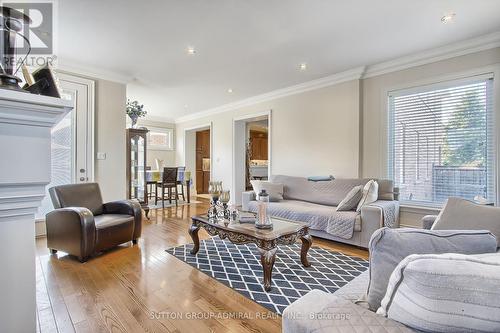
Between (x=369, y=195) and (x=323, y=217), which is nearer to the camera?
(x=369, y=195)

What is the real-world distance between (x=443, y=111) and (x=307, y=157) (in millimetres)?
2105

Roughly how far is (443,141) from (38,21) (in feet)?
16.4

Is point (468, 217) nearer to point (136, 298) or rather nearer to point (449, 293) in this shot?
point (449, 293)

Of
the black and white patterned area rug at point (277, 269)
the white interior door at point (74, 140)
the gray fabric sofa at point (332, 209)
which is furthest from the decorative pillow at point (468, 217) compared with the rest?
the white interior door at point (74, 140)

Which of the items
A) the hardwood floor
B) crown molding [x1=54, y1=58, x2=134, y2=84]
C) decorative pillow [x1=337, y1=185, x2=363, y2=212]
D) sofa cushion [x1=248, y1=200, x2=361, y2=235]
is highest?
crown molding [x1=54, y1=58, x2=134, y2=84]

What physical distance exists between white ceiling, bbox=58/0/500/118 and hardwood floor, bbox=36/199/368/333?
8.40ft

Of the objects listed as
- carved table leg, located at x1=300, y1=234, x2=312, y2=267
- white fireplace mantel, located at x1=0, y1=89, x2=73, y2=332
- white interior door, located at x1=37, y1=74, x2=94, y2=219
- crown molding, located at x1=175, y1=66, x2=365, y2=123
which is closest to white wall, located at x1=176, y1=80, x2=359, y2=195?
crown molding, located at x1=175, y1=66, x2=365, y2=123

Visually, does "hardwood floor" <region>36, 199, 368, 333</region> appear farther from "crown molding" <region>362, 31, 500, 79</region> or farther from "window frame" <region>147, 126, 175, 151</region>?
"window frame" <region>147, 126, 175, 151</region>

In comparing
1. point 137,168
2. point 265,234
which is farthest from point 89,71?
point 265,234

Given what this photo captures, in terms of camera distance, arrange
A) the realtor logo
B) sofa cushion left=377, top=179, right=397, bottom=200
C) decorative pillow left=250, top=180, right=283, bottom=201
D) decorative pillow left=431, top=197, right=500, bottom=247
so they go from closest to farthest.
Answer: decorative pillow left=431, top=197, right=500, bottom=247, the realtor logo, sofa cushion left=377, top=179, right=397, bottom=200, decorative pillow left=250, top=180, right=283, bottom=201

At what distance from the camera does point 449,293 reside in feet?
1.98

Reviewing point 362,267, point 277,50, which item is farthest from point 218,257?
point 277,50

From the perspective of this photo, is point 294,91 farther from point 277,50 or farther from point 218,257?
point 218,257

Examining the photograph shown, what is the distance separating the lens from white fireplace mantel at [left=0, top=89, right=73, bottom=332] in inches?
24.1
